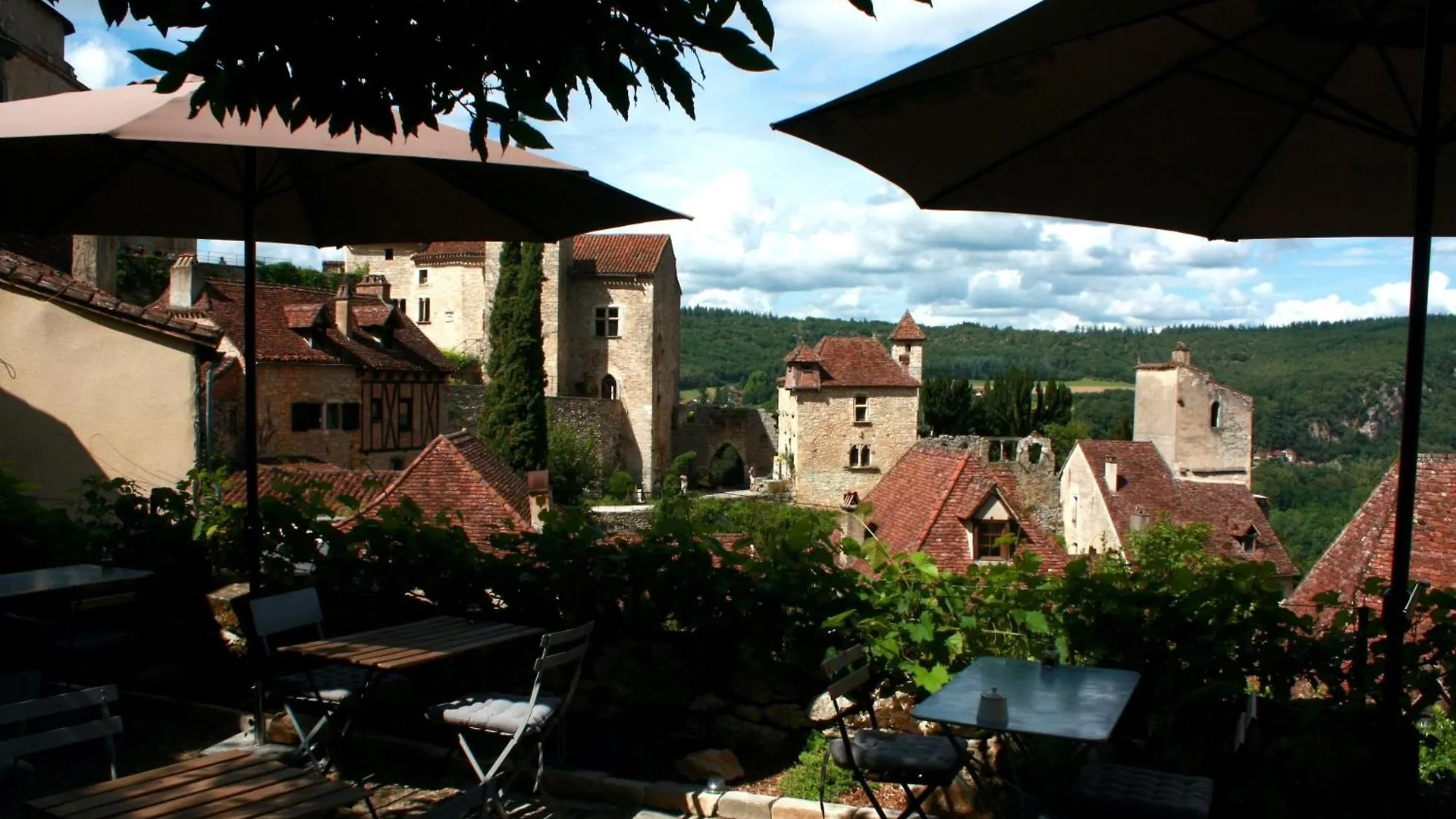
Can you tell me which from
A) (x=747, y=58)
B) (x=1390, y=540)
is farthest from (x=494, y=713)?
(x=1390, y=540)

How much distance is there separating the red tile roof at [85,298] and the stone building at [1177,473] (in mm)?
16191

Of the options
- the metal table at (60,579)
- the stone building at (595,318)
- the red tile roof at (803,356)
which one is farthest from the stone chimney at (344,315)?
the metal table at (60,579)

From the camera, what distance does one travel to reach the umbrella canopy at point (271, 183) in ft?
13.5

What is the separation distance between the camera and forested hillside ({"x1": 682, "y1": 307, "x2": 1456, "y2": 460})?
275ft

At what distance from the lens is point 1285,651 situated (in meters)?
3.74

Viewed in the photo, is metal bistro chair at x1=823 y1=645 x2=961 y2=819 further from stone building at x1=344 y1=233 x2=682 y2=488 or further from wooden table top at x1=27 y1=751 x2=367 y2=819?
stone building at x1=344 y1=233 x2=682 y2=488

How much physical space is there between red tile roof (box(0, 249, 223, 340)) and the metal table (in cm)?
569

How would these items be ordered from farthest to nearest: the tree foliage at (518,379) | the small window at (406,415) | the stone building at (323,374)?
the tree foliage at (518,379)
the small window at (406,415)
the stone building at (323,374)

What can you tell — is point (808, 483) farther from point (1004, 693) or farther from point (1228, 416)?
point (1004, 693)

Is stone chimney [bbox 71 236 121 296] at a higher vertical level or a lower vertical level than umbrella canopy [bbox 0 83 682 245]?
higher

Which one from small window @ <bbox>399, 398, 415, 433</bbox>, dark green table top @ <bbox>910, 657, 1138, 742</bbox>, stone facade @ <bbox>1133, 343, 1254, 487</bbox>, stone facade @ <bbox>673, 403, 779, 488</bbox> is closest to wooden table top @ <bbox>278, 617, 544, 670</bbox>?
dark green table top @ <bbox>910, 657, 1138, 742</bbox>

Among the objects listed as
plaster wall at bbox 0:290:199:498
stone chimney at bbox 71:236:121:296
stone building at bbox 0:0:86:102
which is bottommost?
plaster wall at bbox 0:290:199:498

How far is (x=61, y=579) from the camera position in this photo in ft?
15.1

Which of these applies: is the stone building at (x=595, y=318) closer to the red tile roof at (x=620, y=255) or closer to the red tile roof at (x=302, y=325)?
the red tile roof at (x=620, y=255)
